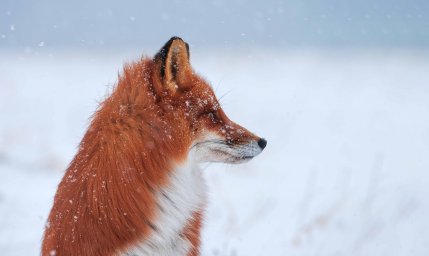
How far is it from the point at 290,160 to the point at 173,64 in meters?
7.84

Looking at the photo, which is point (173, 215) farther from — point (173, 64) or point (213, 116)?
point (173, 64)

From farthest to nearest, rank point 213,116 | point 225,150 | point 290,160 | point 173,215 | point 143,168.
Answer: point 290,160
point 225,150
point 213,116
point 173,215
point 143,168

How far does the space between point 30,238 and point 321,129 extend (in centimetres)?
974

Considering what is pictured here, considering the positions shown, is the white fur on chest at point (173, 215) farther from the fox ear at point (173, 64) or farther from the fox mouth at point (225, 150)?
the fox ear at point (173, 64)

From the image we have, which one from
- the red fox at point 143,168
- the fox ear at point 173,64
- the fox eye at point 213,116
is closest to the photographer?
the red fox at point 143,168

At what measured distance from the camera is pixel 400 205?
7438 mm

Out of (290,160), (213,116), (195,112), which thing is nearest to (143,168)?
(195,112)

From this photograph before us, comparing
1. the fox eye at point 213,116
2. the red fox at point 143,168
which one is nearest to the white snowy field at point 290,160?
the red fox at point 143,168

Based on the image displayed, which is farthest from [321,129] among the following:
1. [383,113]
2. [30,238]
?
[30,238]

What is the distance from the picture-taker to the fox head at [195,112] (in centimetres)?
353

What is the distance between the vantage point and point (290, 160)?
36.6 ft

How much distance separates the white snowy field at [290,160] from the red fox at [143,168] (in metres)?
0.47

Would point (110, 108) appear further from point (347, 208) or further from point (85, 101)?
point (85, 101)

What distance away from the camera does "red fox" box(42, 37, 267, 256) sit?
10.4ft
